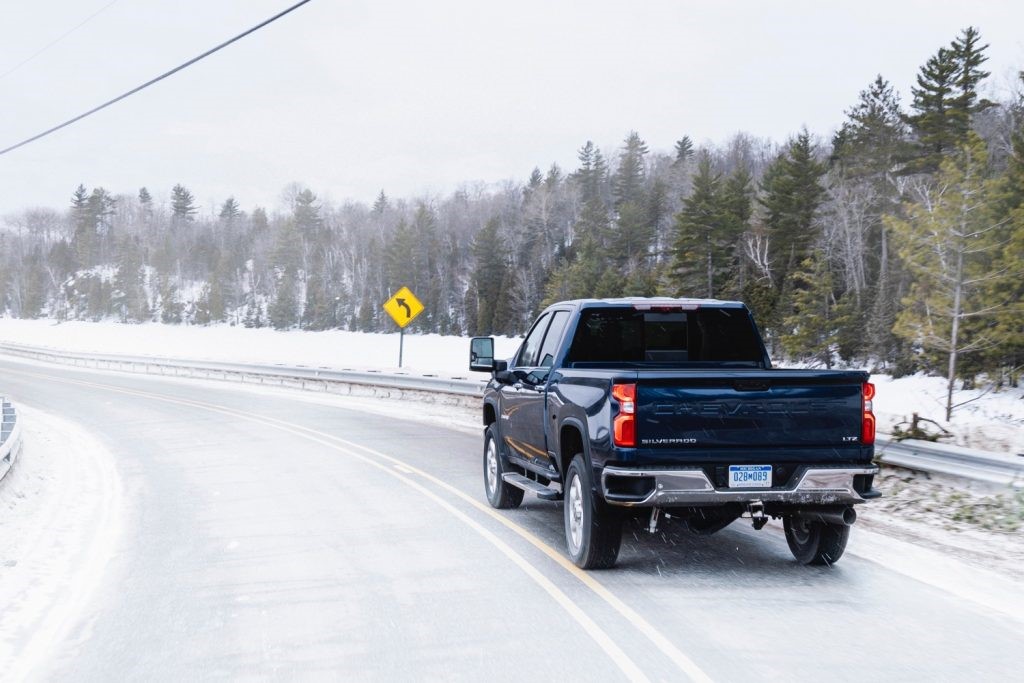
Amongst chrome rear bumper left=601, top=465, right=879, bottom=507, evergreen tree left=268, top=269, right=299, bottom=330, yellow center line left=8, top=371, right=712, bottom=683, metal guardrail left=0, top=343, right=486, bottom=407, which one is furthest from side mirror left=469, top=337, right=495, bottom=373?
evergreen tree left=268, top=269, right=299, bottom=330

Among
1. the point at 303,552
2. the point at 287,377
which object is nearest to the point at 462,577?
the point at 303,552

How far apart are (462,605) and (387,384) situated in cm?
2114

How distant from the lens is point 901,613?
566cm

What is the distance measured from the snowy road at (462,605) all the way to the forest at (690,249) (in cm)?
3038

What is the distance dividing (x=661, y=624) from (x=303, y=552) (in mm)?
3456

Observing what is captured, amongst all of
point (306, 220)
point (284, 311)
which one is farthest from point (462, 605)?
point (306, 220)

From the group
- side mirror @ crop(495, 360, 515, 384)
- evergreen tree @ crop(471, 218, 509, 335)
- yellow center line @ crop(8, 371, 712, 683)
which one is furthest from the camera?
evergreen tree @ crop(471, 218, 509, 335)

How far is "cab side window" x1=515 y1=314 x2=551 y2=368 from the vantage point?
28.7 feet

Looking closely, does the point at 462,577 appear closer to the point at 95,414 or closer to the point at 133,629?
the point at 133,629

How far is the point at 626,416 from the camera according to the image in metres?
6.08

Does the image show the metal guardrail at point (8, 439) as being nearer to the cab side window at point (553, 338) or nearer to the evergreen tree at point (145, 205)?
the cab side window at point (553, 338)

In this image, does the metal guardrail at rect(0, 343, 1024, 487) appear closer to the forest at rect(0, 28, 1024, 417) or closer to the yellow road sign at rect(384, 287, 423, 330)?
the yellow road sign at rect(384, 287, 423, 330)

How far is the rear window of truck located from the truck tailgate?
1678 millimetres

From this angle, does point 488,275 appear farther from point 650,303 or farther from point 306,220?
point 650,303
